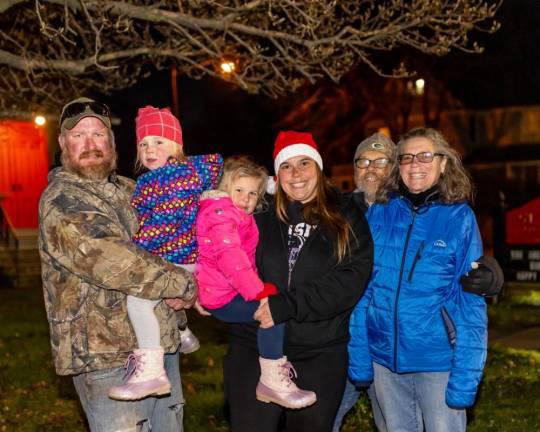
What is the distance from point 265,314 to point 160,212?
31.2 inches

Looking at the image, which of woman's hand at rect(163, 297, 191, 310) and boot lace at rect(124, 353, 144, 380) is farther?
woman's hand at rect(163, 297, 191, 310)

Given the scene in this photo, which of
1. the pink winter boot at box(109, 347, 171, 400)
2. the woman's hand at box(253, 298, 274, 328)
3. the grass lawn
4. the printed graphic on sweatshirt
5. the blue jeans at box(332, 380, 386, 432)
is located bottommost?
the grass lawn

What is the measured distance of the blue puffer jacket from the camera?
383 cm

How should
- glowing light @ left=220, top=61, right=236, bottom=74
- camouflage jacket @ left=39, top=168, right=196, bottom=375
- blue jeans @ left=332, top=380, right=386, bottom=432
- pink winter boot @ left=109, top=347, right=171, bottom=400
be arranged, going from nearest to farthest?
camouflage jacket @ left=39, top=168, right=196, bottom=375, pink winter boot @ left=109, top=347, right=171, bottom=400, blue jeans @ left=332, top=380, right=386, bottom=432, glowing light @ left=220, top=61, right=236, bottom=74

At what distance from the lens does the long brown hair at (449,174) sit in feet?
13.1

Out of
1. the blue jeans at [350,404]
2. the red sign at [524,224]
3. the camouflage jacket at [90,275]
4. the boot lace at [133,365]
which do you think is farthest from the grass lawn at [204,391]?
the camouflage jacket at [90,275]

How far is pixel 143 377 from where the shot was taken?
3.51 metres

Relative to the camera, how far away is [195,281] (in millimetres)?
3635

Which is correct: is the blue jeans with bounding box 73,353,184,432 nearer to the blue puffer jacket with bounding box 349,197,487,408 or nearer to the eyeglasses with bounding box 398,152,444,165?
the blue puffer jacket with bounding box 349,197,487,408

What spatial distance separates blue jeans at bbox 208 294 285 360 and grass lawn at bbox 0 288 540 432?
9.40 feet

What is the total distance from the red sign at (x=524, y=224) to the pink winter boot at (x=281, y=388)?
400 inches

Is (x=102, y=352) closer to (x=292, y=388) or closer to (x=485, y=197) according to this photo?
(x=292, y=388)

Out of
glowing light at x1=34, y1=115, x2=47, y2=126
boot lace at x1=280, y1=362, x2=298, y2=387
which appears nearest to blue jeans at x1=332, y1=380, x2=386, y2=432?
boot lace at x1=280, y1=362, x2=298, y2=387

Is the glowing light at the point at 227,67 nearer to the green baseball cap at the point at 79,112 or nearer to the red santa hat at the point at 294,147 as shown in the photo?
the red santa hat at the point at 294,147
